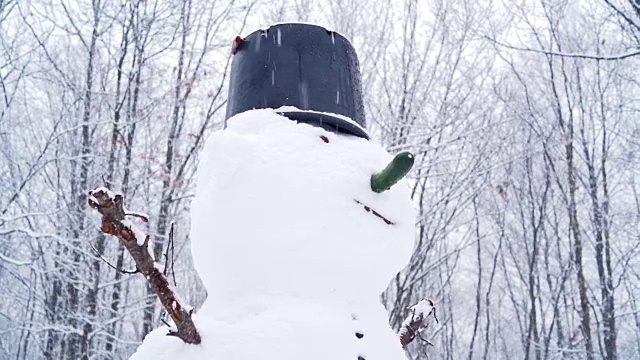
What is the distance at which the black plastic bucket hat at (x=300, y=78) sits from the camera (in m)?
1.67

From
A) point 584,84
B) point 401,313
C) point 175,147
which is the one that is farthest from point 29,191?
point 584,84

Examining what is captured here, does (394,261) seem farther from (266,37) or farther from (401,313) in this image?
(401,313)

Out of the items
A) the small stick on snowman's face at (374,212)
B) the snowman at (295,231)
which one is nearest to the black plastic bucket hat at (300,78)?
the snowman at (295,231)

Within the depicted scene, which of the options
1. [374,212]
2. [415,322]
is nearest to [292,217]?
[374,212]

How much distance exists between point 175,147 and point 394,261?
5.98 m

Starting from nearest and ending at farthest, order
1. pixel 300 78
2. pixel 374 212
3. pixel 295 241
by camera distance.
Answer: pixel 295 241, pixel 374 212, pixel 300 78

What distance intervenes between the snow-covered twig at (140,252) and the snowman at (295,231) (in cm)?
6

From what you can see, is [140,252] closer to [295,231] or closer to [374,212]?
[295,231]

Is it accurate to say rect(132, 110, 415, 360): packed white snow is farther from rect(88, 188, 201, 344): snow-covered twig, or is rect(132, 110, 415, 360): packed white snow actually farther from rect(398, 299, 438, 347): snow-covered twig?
rect(398, 299, 438, 347): snow-covered twig

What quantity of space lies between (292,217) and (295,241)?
0.07 meters

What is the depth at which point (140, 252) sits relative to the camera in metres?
1.09

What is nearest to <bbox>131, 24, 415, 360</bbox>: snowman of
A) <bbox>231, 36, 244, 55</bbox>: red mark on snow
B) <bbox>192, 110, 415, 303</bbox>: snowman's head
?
<bbox>192, 110, 415, 303</bbox>: snowman's head

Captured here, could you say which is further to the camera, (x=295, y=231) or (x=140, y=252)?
(x=295, y=231)

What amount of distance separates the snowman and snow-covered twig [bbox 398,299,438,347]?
0.29 metres
